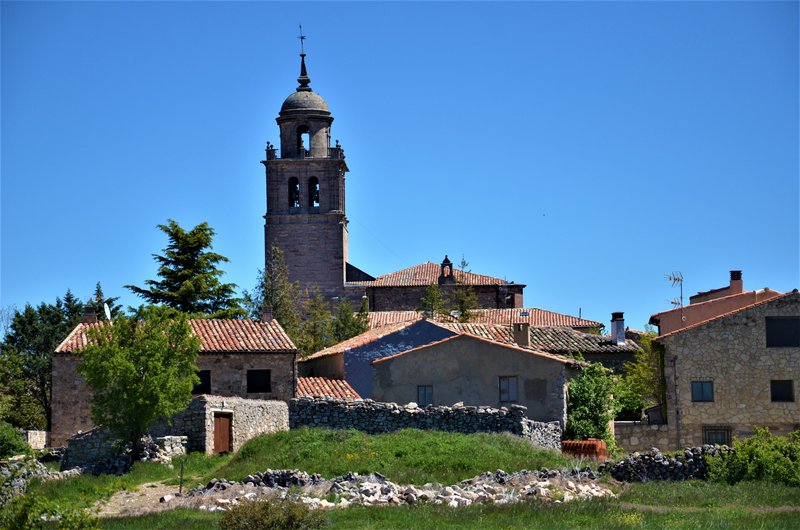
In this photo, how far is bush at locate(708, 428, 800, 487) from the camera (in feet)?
113

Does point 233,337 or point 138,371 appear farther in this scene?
point 233,337

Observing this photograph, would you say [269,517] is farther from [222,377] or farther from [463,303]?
[463,303]

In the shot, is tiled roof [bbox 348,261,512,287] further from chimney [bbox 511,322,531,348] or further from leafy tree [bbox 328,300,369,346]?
chimney [bbox 511,322,531,348]

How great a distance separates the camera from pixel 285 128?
10231cm

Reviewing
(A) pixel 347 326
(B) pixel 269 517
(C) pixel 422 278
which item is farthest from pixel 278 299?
(B) pixel 269 517

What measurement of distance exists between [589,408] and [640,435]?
3.91 m

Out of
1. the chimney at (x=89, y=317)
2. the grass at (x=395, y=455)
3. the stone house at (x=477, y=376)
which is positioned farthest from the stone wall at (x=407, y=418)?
the chimney at (x=89, y=317)

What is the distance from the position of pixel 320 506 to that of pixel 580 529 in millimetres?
5994

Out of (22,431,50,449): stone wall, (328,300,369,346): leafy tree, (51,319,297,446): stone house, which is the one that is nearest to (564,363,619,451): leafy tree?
(51,319,297,446): stone house

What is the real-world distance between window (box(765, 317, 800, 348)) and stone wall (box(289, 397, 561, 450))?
432 inches

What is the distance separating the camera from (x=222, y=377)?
165ft

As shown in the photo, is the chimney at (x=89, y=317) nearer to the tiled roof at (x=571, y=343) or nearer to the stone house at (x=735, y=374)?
the tiled roof at (x=571, y=343)

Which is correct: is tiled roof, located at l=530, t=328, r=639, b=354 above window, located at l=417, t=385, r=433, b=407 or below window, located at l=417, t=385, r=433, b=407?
above

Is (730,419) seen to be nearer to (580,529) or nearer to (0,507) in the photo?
(580,529)
